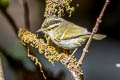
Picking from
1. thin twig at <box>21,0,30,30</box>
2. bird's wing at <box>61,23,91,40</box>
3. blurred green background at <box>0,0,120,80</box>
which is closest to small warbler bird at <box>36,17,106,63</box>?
bird's wing at <box>61,23,91,40</box>

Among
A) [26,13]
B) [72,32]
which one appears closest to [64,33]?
[72,32]

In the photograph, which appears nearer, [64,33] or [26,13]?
[64,33]

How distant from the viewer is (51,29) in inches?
24.0

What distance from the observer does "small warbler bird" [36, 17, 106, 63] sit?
585 mm

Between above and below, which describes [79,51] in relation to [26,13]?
below

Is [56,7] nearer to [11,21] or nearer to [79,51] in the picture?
[79,51]

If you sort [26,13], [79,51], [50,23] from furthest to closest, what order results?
[26,13], [79,51], [50,23]

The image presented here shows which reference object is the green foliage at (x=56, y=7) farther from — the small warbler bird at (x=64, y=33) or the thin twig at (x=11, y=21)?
the thin twig at (x=11, y=21)

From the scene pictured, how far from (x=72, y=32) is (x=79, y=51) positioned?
116mm

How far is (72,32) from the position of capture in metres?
0.62

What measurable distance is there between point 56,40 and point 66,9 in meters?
0.09

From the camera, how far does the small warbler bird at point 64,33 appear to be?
1.92 ft

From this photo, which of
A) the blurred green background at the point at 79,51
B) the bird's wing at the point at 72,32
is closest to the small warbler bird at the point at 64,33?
the bird's wing at the point at 72,32

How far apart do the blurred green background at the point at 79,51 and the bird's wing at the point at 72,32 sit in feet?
0.42
